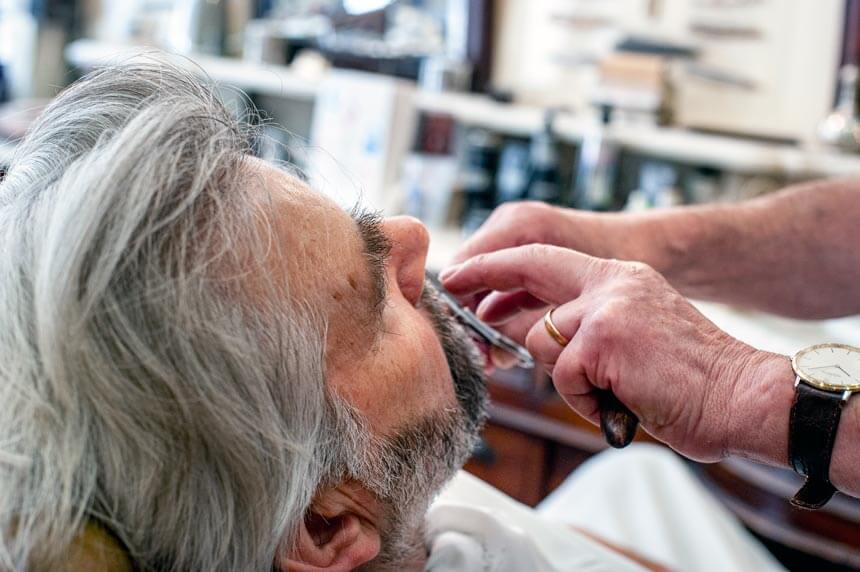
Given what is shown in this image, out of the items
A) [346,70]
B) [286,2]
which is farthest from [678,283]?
[286,2]

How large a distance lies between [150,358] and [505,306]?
604 millimetres

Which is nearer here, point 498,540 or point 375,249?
point 375,249

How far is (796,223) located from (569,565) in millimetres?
776

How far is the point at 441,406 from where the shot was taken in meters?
1.12

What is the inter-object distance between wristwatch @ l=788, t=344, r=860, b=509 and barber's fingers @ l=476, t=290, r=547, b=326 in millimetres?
401

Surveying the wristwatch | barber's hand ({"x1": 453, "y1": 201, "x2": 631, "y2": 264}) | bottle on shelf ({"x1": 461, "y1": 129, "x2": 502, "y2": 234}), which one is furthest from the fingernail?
bottle on shelf ({"x1": 461, "y1": 129, "x2": 502, "y2": 234})

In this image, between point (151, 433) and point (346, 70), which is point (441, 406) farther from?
point (346, 70)

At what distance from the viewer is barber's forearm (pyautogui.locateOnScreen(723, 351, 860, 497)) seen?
0.97 metres

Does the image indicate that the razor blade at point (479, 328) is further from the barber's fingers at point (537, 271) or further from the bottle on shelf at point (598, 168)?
the bottle on shelf at point (598, 168)

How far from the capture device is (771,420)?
980 mm

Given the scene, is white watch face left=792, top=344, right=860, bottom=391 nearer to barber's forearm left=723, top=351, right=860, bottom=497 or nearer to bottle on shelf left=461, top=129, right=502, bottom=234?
barber's forearm left=723, top=351, right=860, bottom=497

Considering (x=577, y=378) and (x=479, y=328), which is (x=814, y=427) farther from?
(x=479, y=328)

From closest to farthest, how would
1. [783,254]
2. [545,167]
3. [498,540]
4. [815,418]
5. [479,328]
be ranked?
1. [815,418]
2. [479,328]
3. [498,540]
4. [783,254]
5. [545,167]

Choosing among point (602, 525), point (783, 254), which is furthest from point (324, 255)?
point (602, 525)
